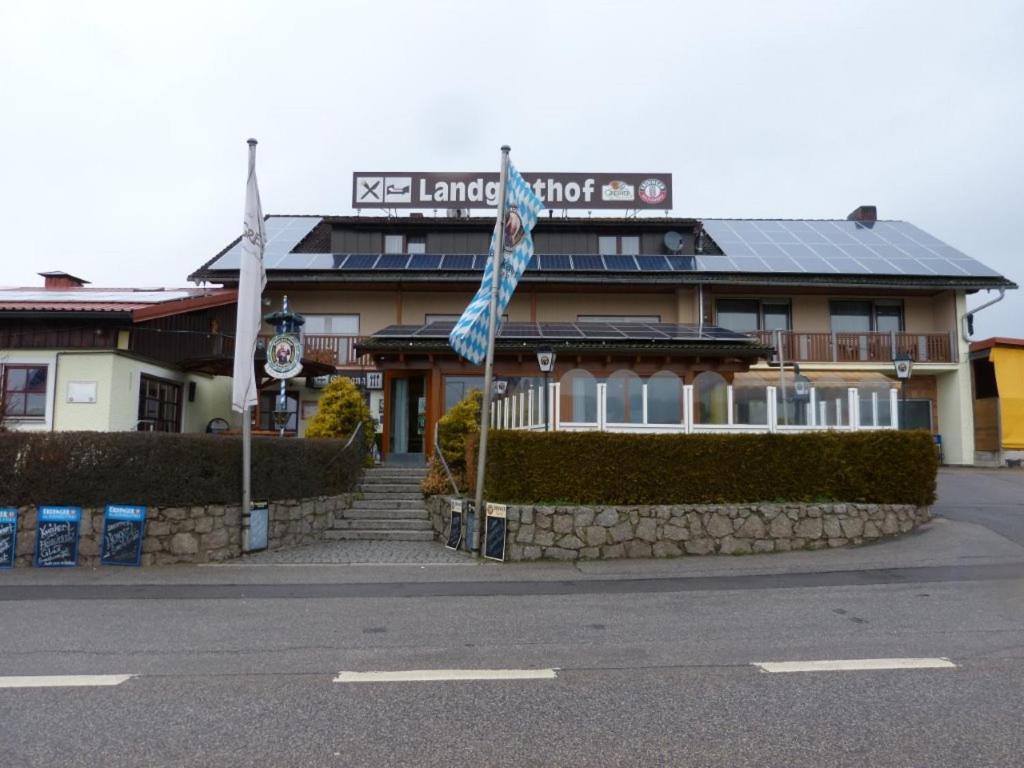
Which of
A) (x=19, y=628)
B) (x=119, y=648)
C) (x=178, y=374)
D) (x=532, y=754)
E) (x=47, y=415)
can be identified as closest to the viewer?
(x=532, y=754)

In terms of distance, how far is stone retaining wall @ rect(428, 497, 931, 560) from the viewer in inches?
437

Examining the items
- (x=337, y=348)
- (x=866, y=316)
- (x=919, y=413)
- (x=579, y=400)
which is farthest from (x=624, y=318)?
(x=579, y=400)

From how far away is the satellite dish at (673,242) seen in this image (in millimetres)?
25516

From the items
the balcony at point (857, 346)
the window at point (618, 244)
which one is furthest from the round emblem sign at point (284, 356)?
the window at point (618, 244)

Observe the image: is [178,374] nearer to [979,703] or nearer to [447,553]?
[447,553]

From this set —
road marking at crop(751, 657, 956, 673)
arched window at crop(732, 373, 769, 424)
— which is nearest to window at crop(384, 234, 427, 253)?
arched window at crop(732, 373, 769, 424)

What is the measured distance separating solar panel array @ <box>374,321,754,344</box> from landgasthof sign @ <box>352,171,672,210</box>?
28.7 feet

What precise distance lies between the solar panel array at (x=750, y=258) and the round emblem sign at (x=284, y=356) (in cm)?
915

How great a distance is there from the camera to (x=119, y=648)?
20.5 ft

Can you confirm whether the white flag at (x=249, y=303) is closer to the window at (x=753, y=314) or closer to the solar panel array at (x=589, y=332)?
the solar panel array at (x=589, y=332)

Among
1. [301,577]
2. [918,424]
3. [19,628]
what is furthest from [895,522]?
[918,424]

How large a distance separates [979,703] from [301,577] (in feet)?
25.0

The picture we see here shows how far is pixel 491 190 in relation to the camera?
91.8 feet

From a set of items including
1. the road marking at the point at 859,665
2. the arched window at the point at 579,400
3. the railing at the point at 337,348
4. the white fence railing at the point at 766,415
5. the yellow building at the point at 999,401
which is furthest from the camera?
the yellow building at the point at 999,401
